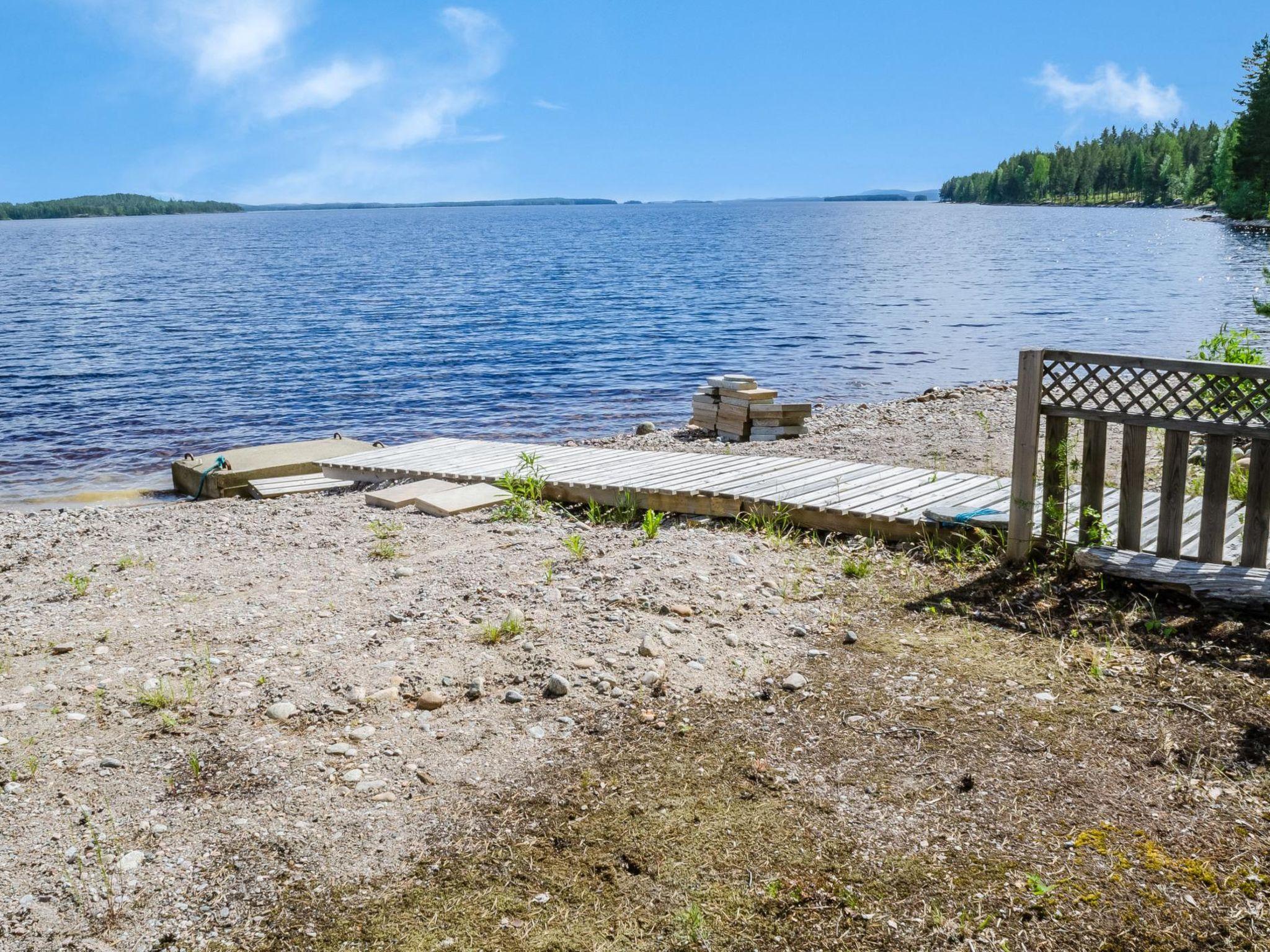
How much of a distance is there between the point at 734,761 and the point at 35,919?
3098 mm

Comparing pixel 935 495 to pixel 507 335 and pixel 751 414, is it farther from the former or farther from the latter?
pixel 507 335

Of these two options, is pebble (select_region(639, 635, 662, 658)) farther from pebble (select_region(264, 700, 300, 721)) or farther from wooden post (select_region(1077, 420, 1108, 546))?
wooden post (select_region(1077, 420, 1108, 546))

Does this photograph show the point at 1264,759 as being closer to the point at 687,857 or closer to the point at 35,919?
the point at 687,857

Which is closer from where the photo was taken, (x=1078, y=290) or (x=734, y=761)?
(x=734, y=761)

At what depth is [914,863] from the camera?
4.13 m

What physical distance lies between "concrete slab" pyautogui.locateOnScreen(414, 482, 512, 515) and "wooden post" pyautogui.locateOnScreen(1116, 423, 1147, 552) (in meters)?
5.81

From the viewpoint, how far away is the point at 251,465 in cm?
1427

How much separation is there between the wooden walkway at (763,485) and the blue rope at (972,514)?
29cm

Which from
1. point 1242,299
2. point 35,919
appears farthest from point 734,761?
point 1242,299

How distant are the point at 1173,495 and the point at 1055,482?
A: 33.7 inches

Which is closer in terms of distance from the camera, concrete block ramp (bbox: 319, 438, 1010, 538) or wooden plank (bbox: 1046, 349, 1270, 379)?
wooden plank (bbox: 1046, 349, 1270, 379)

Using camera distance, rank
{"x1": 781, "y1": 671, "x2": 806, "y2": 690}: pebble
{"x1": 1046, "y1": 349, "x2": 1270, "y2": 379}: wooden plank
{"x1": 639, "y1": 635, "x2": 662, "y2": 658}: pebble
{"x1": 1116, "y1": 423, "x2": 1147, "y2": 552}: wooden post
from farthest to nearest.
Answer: {"x1": 1116, "y1": 423, "x2": 1147, "y2": 552}: wooden post
{"x1": 1046, "y1": 349, "x2": 1270, "y2": 379}: wooden plank
{"x1": 639, "y1": 635, "x2": 662, "y2": 658}: pebble
{"x1": 781, "y1": 671, "x2": 806, "y2": 690}: pebble

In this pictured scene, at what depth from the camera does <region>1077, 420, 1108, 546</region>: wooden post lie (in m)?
7.32

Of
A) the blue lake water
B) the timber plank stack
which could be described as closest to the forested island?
the blue lake water
